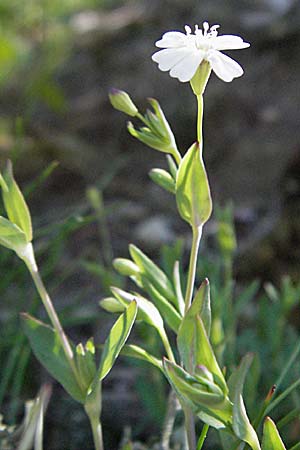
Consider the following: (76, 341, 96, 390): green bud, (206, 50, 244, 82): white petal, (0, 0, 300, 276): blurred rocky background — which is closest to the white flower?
(206, 50, 244, 82): white petal

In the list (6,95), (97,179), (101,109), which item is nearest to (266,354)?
(97,179)

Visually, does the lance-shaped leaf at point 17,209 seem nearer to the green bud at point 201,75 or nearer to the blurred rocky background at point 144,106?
the green bud at point 201,75

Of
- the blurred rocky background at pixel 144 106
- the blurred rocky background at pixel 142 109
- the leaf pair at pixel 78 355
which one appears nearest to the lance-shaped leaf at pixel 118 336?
the leaf pair at pixel 78 355

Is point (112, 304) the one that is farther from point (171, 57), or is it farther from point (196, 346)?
point (171, 57)

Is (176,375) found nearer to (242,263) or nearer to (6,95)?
(242,263)

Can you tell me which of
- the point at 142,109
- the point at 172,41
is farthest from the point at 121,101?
the point at 142,109

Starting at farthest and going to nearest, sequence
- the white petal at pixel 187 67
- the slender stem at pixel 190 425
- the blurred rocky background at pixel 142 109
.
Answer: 1. the blurred rocky background at pixel 142 109
2. the slender stem at pixel 190 425
3. the white petal at pixel 187 67
